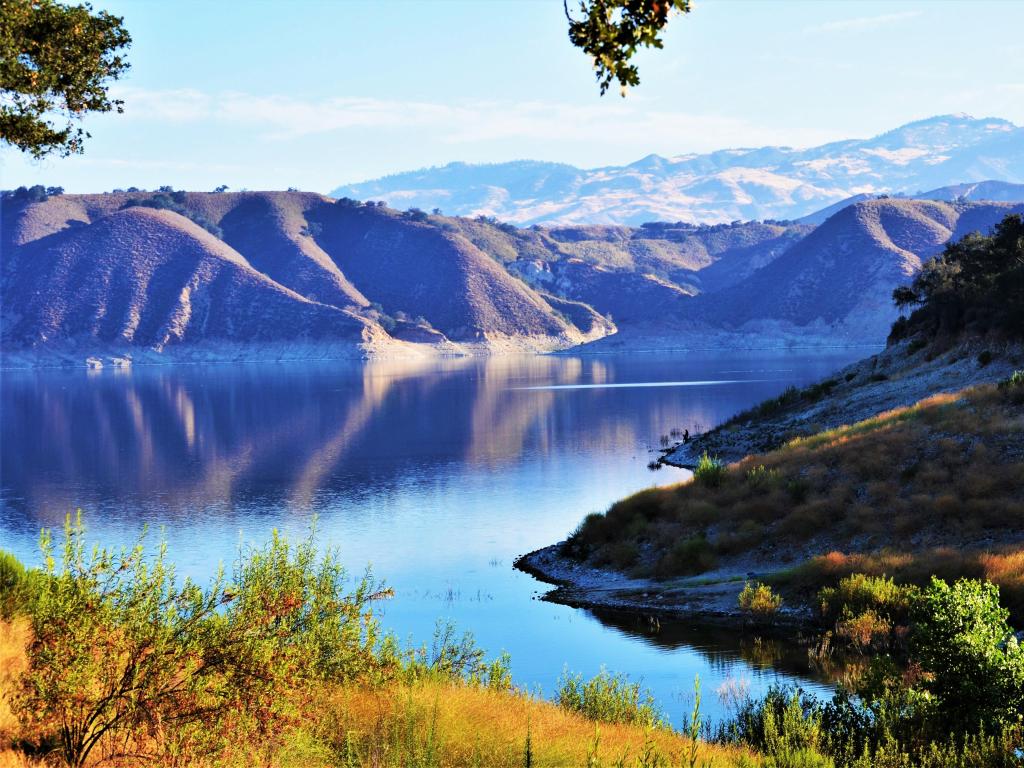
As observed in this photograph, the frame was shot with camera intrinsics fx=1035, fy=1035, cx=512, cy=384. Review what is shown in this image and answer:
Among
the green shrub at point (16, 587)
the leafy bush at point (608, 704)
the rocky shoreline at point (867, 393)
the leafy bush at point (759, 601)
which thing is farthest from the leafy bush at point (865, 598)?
the rocky shoreline at point (867, 393)

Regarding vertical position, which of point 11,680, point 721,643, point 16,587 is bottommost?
point 721,643

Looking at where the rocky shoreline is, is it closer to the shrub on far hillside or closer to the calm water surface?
the shrub on far hillside

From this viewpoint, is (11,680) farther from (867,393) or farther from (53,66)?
(867,393)

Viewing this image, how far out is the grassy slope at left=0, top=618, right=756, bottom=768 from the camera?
8781mm

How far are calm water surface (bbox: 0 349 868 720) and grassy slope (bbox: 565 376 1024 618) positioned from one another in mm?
3670

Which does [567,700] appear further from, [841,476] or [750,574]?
[841,476]

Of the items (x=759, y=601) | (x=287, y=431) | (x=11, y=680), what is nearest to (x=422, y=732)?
(x=11, y=680)

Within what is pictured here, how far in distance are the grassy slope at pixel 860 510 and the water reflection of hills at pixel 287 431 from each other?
2131 centimetres

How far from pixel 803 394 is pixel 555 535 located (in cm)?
2512

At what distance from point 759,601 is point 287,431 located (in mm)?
61098

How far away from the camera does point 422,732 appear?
980 cm

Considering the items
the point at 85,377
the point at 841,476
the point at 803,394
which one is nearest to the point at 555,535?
the point at 841,476

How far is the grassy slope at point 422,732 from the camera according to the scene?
878 cm

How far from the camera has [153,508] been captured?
47.4 meters
